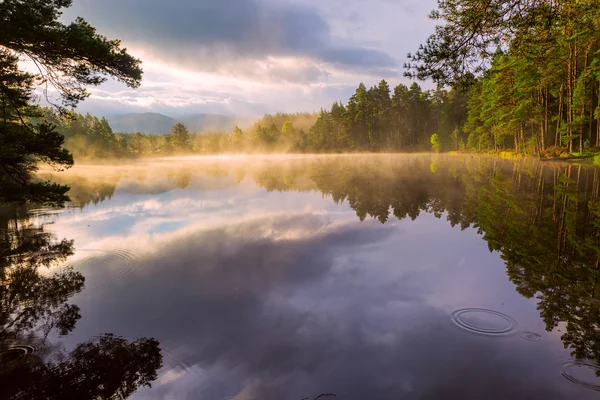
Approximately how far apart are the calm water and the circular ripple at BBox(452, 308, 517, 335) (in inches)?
1.6

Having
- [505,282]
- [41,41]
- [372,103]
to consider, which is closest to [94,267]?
[41,41]

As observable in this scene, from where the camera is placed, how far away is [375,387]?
480cm

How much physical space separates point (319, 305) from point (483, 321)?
12.1 feet

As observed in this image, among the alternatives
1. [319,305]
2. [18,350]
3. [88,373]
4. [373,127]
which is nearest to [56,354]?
[18,350]

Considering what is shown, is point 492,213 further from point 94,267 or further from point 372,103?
point 372,103

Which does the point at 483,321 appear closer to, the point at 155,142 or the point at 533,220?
the point at 533,220

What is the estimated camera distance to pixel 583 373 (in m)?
4.84

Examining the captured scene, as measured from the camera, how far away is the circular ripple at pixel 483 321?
20.5 feet

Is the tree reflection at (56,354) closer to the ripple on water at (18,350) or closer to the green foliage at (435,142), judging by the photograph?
the ripple on water at (18,350)

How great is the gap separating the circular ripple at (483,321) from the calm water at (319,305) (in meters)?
0.04

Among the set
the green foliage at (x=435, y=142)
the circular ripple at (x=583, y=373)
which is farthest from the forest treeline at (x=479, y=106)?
the circular ripple at (x=583, y=373)

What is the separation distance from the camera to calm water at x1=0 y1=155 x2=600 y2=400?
5.06 m

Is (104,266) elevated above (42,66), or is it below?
below

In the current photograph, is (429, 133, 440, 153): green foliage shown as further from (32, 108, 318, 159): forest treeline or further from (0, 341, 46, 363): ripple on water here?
(0, 341, 46, 363): ripple on water
